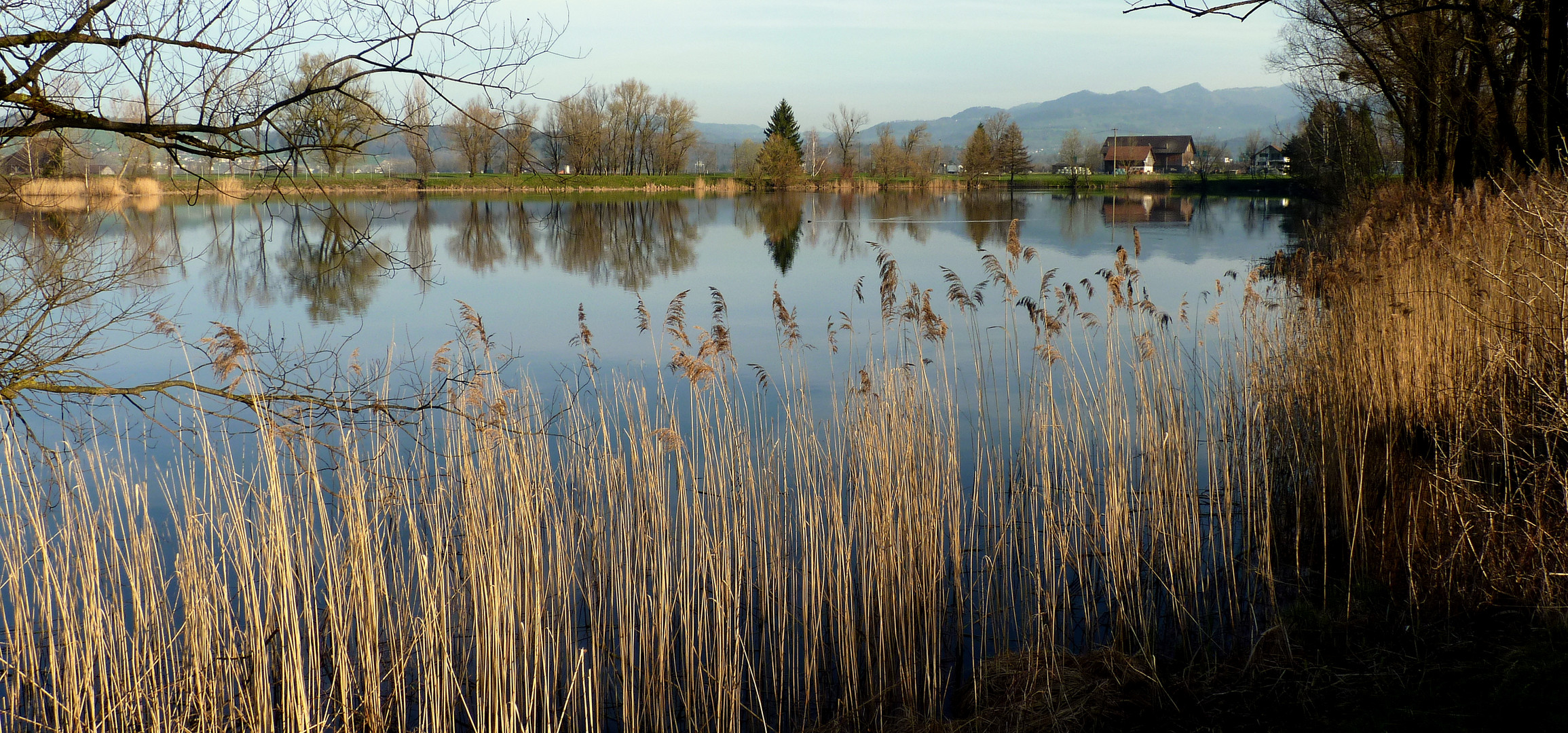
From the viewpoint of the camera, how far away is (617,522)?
477cm

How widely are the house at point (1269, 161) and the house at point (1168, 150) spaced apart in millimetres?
12238

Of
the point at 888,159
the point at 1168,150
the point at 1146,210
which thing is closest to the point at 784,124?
the point at 888,159

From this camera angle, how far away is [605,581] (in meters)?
4.25

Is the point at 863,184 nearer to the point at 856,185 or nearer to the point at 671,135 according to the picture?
the point at 856,185

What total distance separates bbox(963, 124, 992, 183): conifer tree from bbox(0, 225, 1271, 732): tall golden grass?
60.5 metres

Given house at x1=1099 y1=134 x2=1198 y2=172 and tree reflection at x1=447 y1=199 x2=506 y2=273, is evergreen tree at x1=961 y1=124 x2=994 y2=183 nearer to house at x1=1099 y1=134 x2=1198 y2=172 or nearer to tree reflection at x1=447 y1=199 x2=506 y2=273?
tree reflection at x1=447 y1=199 x2=506 y2=273

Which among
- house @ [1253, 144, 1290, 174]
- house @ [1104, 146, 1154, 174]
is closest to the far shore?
house @ [1253, 144, 1290, 174]

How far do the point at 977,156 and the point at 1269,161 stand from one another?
107 feet

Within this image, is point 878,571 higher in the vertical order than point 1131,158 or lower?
lower

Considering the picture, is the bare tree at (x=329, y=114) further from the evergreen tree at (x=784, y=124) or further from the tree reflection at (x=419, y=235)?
the evergreen tree at (x=784, y=124)

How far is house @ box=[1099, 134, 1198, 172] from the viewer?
4264 inches

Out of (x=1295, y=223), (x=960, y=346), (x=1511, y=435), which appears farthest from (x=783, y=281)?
(x=1295, y=223)

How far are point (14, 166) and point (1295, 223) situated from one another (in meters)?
29.0

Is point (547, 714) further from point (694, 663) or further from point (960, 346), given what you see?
point (960, 346)
